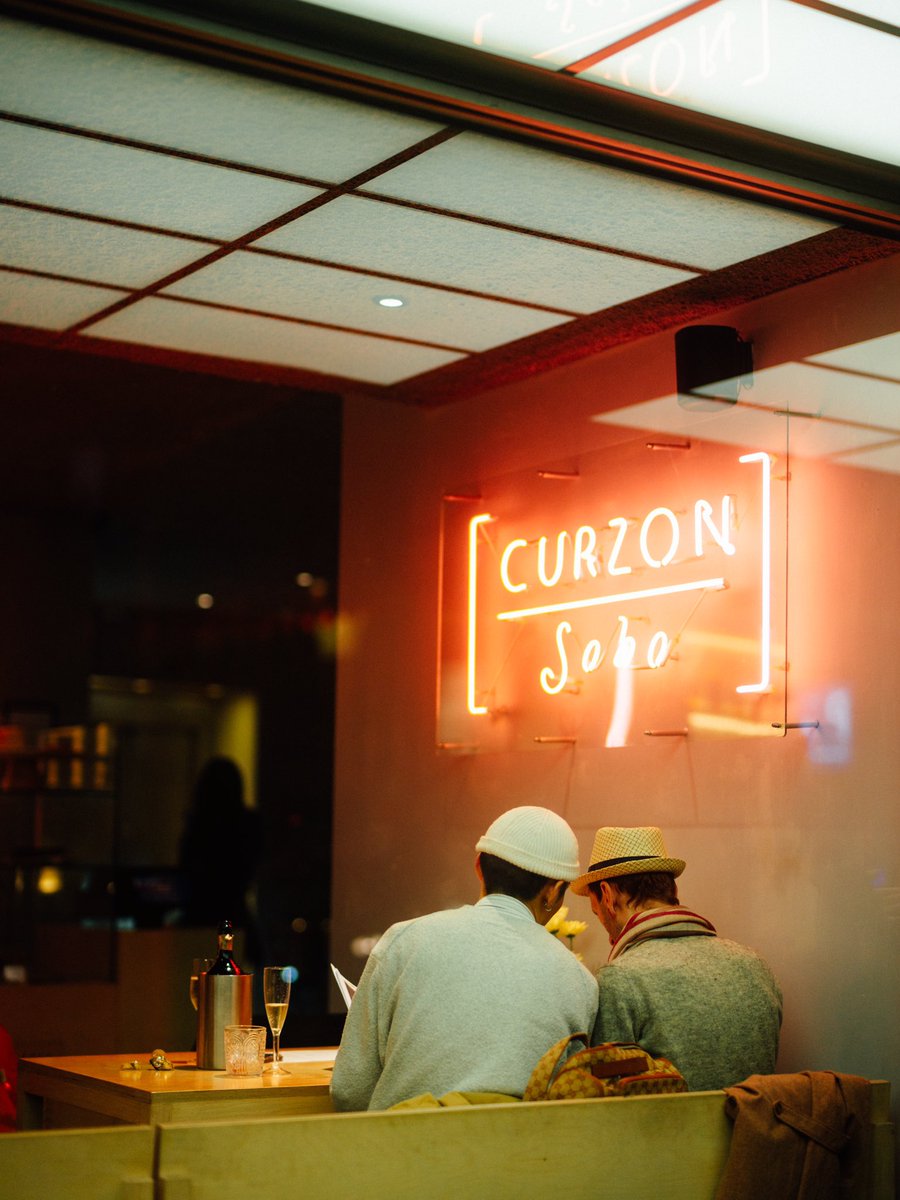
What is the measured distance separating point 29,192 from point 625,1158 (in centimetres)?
266

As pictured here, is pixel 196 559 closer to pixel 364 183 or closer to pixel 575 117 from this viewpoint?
pixel 364 183

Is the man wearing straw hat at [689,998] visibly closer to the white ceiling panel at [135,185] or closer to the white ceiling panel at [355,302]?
the white ceiling panel at [355,302]

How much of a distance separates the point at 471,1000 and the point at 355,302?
2.31 meters

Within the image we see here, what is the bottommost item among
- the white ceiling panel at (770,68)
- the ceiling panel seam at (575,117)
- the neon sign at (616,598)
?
the neon sign at (616,598)

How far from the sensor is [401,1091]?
3225mm

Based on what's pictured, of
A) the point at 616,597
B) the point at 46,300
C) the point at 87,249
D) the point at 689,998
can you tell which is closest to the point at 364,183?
the point at 87,249

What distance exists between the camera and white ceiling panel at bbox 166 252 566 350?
4434 millimetres

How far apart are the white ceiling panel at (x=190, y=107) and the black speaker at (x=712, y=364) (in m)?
1.40

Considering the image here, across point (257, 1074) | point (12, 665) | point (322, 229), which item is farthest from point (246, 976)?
point (12, 665)

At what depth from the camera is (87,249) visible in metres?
4.26

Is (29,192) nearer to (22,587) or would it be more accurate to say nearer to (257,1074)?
(257,1074)

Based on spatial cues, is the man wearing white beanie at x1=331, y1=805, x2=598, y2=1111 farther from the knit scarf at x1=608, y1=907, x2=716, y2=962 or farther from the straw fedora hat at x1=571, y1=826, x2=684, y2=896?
the straw fedora hat at x1=571, y1=826, x2=684, y2=896

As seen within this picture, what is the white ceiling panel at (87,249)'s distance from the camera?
4059mm

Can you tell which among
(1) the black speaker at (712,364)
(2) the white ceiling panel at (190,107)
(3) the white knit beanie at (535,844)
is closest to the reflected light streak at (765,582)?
(1) the black speaker at (712,364)
